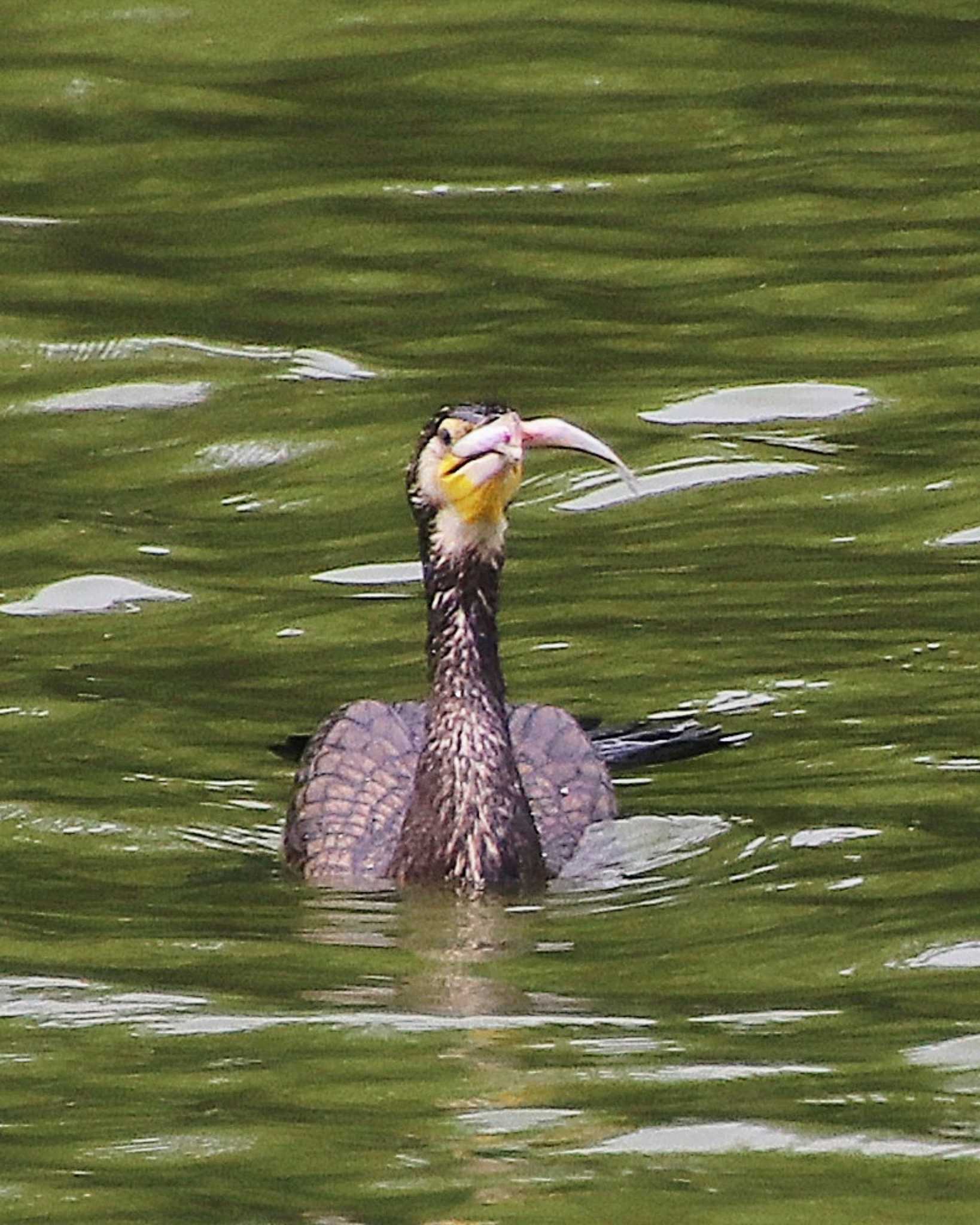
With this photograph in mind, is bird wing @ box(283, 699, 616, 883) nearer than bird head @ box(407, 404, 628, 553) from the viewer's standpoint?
No

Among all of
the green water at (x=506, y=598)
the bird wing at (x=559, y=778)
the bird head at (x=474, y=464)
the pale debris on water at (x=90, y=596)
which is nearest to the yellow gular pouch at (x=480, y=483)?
the bird head at (x=474, y=464)

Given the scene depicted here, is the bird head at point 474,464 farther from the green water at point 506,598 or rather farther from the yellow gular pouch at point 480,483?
the green water at point 506,598

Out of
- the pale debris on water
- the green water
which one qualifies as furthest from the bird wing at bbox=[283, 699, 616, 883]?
the pale debris on water

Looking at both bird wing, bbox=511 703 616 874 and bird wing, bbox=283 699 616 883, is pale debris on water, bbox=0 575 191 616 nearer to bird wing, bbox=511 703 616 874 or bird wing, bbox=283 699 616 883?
bird wing, bbox=283 699 616 883

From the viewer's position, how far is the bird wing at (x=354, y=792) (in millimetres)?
10789

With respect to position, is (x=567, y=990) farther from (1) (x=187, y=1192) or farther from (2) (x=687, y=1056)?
(1) (x=187, y=1192)

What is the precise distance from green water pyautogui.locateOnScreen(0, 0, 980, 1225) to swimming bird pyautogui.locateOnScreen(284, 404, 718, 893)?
187 mm

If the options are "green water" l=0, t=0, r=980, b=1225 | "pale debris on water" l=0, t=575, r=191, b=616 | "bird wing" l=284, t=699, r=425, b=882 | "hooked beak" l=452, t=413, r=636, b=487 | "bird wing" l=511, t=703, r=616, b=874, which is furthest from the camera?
"pale debris on water" l=0, t=575, r=191, b=616

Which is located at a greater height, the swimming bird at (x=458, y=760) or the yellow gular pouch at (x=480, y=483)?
the yellow gular pouch at (x=480, y=483)

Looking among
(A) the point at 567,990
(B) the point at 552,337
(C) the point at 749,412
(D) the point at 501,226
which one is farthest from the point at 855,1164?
(D) the point at 501,226

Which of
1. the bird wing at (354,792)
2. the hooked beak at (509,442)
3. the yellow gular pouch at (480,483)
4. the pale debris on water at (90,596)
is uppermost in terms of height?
the hooked beak at (509,442)

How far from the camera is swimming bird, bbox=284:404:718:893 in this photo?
10359 mm

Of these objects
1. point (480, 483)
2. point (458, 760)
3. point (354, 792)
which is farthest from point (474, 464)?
point (354, 792)

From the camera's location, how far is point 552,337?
16.2 meters
